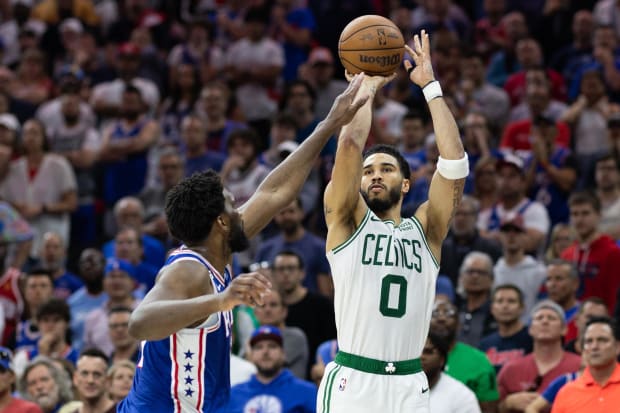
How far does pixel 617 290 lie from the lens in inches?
488

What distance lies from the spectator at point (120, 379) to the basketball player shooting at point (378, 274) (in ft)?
12.5

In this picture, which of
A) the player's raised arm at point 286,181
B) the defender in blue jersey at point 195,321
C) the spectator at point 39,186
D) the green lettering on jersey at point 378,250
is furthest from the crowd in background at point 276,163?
the defender in blue jersey at point 195,321

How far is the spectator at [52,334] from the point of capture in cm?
1262

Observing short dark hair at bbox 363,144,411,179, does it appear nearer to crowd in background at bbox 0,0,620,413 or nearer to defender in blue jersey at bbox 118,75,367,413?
Result: defender in blue jersey at bbox 118,75,367,413

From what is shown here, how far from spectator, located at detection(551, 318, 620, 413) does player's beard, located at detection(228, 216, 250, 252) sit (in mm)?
4162

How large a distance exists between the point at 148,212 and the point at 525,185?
16.2 ft

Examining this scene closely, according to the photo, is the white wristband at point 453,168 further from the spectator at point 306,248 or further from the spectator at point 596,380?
the spectator at point 306,248

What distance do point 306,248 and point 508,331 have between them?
2839 millimetres

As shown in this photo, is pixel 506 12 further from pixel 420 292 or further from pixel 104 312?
pixel 420 292

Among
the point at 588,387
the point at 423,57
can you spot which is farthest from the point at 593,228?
the point at 423,57

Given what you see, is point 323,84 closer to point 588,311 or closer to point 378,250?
point 588,311

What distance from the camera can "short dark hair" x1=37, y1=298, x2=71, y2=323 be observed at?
1273cm

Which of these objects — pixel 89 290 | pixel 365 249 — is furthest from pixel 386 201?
pixel 89 290

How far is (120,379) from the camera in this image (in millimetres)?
11016
